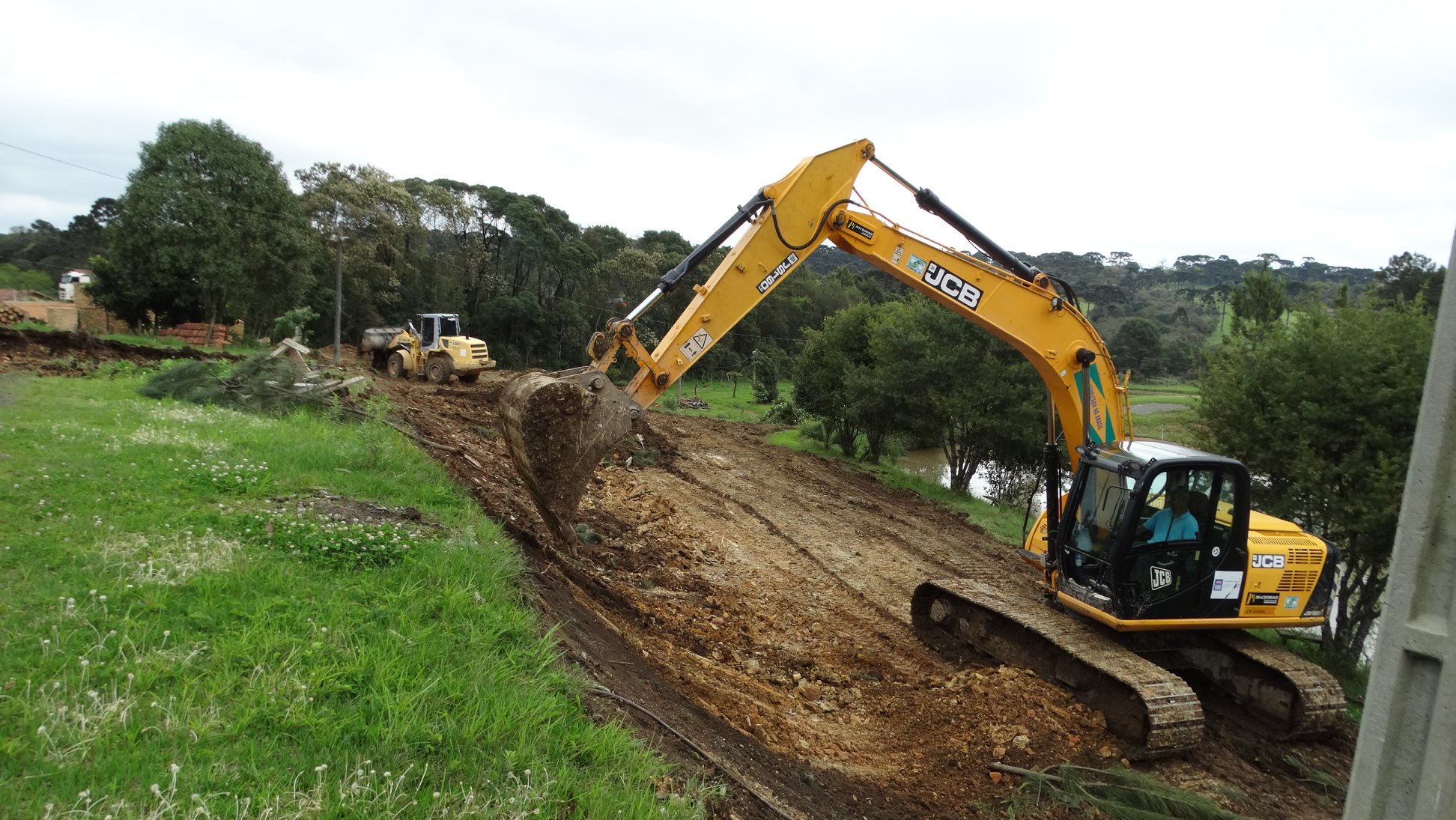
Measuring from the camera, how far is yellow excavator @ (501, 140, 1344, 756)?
6.05 m

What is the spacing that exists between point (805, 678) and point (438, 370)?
60.8ft

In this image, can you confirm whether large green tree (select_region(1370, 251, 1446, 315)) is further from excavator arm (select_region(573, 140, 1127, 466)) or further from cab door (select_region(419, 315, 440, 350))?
cab door (select_region(419, 315, 440, 350))

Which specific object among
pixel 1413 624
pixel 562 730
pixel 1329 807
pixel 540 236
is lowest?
pixel 1329 807

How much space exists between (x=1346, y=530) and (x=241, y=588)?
35.1ft

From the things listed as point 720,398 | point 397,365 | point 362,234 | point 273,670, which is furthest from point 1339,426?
point 362,234

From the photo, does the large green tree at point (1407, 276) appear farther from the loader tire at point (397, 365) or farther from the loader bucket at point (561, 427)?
the loader tire at point (397, 365)

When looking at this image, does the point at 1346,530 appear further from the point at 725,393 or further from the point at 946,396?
the point at 725,393

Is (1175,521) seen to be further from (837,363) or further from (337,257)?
(337,257)

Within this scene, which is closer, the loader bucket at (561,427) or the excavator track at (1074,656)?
the excavator track at (1074,656)

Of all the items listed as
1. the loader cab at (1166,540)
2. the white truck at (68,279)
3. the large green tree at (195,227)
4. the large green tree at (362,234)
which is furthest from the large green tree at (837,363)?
the white truck at (68,279)

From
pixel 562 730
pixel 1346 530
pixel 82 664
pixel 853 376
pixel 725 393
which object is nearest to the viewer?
pixel 82 664

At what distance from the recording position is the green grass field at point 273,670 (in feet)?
8.96

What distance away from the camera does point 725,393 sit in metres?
40.1

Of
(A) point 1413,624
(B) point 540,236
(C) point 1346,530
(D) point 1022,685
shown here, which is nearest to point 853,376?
(C) point 1346,530
